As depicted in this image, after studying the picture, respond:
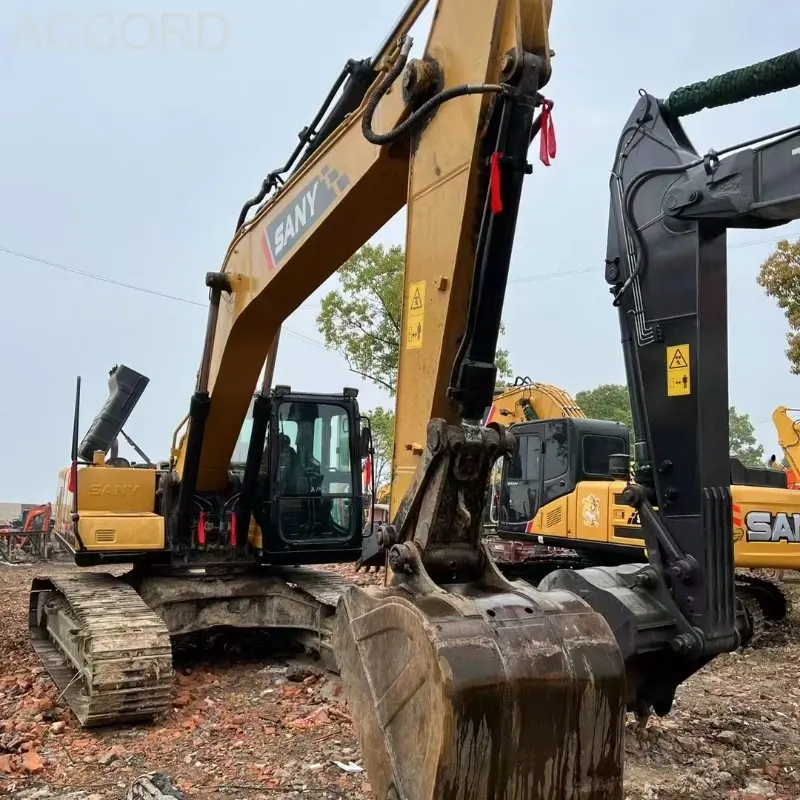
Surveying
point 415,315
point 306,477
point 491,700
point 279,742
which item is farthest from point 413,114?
point 306,477

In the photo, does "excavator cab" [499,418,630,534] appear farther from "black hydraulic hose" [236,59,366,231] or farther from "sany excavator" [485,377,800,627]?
"black hydraulic hose" [236,59,366,231]

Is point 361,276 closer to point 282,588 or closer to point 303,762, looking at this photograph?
point 282,588

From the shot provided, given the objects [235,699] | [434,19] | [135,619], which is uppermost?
[434,19]

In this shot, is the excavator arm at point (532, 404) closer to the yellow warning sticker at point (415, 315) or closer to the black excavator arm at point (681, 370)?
the black excavator arm at point (681, 370)

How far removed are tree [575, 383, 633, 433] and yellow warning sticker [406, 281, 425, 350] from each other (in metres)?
39.5

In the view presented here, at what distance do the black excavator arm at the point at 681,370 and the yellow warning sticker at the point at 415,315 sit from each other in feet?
5.58

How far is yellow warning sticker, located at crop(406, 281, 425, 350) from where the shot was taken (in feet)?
10.2

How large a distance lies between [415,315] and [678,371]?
6.19 feet

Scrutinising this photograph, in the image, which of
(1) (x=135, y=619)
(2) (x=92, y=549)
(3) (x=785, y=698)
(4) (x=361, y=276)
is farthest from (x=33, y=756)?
(4) (x=361, y=276)

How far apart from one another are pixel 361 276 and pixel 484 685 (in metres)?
20.0

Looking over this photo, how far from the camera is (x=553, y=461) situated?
898cm

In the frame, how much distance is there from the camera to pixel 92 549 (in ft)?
19.5

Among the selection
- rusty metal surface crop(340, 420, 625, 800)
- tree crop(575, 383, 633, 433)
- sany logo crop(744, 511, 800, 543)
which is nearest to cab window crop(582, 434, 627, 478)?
sany logo crop(744, 511, 800, 543)

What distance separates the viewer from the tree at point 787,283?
41.8ft
